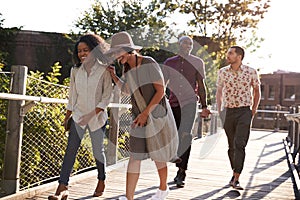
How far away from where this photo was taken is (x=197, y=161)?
23.8 ft

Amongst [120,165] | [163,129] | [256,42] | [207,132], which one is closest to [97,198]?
[163,129]

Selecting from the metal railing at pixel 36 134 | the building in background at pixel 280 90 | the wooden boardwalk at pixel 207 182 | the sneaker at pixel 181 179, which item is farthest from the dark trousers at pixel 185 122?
the building in background at pixel 280 90

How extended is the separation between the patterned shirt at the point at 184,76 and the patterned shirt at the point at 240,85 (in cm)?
31

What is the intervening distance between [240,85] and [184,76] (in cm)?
59

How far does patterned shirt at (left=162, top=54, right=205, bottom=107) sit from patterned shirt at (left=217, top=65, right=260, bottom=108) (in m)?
0.31

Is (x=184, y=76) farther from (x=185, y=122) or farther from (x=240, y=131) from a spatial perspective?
(x=240, y=131)

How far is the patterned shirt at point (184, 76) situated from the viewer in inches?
191

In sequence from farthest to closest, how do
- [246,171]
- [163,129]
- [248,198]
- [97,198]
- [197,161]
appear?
1. [197,161]
2. [246,171]
3. [248,198]
4. [97,198]
5. [163,129]

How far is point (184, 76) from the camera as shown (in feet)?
16.0

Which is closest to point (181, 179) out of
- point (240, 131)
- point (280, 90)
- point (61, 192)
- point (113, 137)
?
point (240, 131)

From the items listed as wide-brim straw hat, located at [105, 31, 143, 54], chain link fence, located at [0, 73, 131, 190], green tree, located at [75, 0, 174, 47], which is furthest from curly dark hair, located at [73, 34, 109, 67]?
green tree, located at [75, 0, 174, 47]

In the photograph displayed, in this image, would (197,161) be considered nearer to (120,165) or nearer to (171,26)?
(120,165)

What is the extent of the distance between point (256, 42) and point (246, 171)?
54.5 ft

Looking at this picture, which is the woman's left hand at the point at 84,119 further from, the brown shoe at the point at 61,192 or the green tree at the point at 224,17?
the green tree at the point at 224,17
